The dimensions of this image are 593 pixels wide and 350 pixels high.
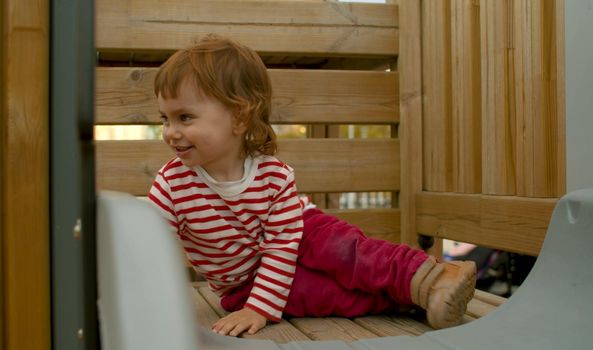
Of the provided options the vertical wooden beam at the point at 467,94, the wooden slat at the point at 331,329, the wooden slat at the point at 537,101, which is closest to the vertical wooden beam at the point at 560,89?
the wooden slat at the point at 537,101

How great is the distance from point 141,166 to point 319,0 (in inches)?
30.5

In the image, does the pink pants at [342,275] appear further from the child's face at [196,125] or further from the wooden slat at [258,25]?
the wooden slat at [258,25]

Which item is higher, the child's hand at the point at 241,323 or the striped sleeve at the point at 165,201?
the striped sleeve at the point at 165,201

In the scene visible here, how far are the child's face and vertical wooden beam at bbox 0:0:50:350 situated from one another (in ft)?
3.05

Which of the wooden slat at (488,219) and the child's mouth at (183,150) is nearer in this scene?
the child's mouth at (183,150)

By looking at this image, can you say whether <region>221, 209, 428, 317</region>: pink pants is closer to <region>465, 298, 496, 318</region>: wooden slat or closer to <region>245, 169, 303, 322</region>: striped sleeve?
<region>245, 169, 303, 322</region>: striped sleeve

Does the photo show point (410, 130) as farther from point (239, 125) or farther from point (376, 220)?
point (239, 125)

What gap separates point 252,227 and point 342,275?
22 centimetres

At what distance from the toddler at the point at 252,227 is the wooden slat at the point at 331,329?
0.02 m

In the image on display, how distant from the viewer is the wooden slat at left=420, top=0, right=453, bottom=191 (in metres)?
2.31

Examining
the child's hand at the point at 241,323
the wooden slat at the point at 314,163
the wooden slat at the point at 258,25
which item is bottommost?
the child's hand at the point at 241,323

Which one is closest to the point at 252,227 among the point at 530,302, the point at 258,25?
the point at 530,302

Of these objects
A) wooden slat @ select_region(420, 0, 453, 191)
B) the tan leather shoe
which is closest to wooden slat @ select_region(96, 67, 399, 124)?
wooden slat @ select_region(420, 0, 453, 191)

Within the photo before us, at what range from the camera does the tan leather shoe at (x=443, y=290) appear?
1530mm
